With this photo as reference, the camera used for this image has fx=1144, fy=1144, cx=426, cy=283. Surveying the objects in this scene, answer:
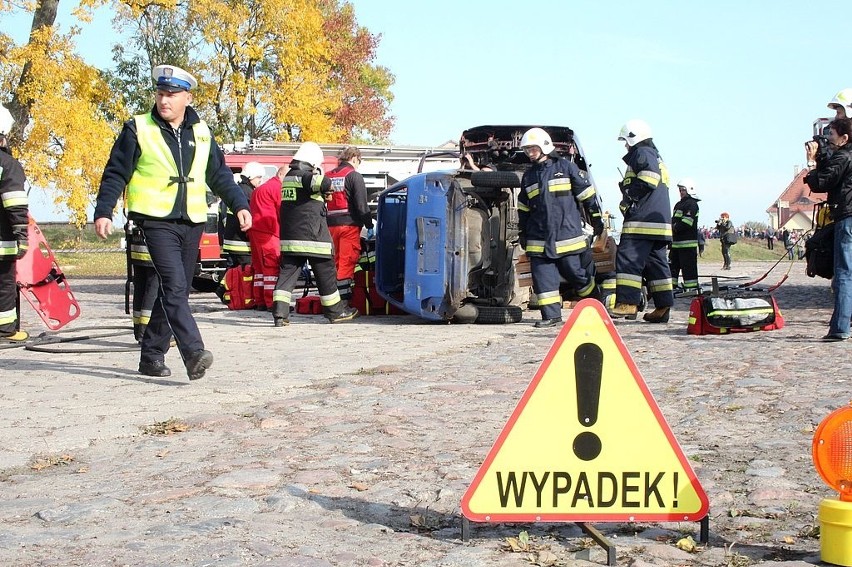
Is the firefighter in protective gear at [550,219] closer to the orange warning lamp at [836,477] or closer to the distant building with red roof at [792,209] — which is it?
the orange warning lamp at [836,477]

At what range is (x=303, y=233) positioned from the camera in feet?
41.8

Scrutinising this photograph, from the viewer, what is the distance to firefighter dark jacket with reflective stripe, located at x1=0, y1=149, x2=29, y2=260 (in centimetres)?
1033

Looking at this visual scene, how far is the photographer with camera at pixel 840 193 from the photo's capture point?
10017 mm

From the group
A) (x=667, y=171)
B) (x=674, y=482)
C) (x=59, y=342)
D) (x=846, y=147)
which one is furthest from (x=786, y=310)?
(x=674, y=482)

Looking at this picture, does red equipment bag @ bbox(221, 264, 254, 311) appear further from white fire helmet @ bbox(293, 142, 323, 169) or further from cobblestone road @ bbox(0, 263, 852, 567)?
cobblestone road @ bbox(0, 263, 852, 567)

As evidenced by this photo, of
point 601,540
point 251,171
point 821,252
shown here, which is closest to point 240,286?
point 251,171

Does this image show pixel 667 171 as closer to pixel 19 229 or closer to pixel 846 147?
pixel 846 147

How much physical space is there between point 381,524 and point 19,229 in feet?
23.4

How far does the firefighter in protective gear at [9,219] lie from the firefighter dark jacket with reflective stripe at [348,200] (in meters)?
4.18

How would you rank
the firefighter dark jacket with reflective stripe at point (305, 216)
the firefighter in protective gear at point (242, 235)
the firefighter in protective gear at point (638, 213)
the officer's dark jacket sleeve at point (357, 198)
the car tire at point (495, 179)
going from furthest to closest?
the firefighter in protective gear at point (242, 235) → the officer's dark jacket sleeve at point (357, 198) → the car tire at point (495, 179) → the firefighter dark jacket with reflective stripe at point (305, 216) → the firefighter in protective gear at point (638, 213)

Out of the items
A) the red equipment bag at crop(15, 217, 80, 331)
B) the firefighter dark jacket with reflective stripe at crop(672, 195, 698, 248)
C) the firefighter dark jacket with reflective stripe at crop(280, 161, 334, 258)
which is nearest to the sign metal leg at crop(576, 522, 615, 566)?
the red equipment bag at crop(15, 217, 80, 331)

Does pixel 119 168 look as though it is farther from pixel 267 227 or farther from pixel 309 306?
pixel 309 306

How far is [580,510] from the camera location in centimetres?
397

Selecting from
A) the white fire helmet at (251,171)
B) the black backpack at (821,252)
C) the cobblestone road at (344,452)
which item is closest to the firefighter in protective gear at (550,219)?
the cobblestone road at (344,452)
